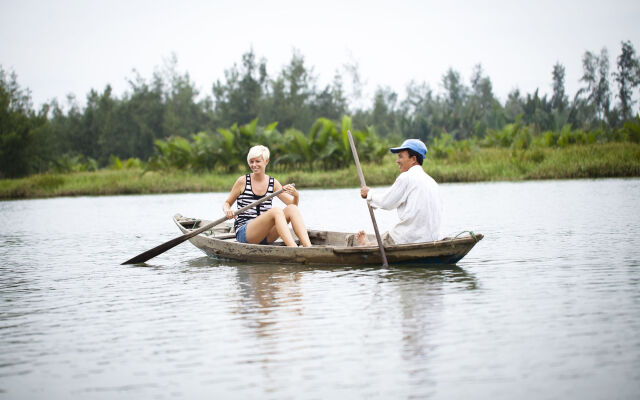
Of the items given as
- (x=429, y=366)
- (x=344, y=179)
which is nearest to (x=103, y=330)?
(x=429, y=366)

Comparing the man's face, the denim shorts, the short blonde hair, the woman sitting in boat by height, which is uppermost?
the short blonde hair

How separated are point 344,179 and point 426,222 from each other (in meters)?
16.1

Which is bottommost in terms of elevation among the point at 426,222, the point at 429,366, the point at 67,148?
the point at 429,366

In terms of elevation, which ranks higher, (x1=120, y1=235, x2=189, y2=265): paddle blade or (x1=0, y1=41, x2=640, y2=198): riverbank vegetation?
(x1=0, y1=41, x2=640, y2=198): riverbank vegetation

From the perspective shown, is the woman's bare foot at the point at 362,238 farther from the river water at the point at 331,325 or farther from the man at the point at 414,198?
the man at the point at 414,198

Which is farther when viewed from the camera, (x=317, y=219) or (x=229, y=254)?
(x=317, y=219)

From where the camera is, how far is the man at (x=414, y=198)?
6.02 metres

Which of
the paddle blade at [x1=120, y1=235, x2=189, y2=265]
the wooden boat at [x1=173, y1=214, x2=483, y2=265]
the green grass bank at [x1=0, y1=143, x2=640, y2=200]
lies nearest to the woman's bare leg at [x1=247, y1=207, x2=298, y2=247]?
the wooden boat at [x1=173, y1=214, x2=483, y2=265]

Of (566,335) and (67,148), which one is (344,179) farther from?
(67,148)

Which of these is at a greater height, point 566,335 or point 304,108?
point 304,108

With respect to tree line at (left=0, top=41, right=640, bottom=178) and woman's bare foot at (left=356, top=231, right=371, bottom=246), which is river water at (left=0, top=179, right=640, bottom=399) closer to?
woman's bare foot at (left=356, top=231, right=371, bottom=246)

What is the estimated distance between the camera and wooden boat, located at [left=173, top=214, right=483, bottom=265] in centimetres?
618

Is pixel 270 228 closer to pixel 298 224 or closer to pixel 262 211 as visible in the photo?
pixel 262 211

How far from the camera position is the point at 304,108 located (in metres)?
46.8
